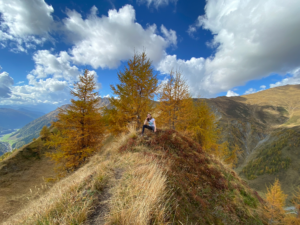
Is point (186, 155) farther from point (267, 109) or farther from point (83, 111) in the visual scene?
point (267, 109)

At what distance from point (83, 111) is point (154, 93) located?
8.89 metres

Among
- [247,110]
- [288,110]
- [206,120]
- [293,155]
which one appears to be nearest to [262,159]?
[293,155]

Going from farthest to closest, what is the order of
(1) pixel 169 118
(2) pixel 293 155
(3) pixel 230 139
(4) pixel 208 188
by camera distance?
(3) pixel 230 139 < (2) pixel 293 155 < (1) pixel 169 118 < (4) pixel 208 188

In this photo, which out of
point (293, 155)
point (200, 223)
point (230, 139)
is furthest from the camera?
point (230, 139)

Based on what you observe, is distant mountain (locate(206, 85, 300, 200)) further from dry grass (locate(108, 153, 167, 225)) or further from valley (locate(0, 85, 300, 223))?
dry grass (locate(108, 153, 167, 225))

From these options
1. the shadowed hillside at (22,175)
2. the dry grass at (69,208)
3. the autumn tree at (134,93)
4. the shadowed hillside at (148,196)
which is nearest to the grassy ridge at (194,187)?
the shadowed hillside at (148,196)

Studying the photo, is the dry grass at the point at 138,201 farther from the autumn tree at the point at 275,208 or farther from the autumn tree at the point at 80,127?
the autumn tree at the point at 275,208

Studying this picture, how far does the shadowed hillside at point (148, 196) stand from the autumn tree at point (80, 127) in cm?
940

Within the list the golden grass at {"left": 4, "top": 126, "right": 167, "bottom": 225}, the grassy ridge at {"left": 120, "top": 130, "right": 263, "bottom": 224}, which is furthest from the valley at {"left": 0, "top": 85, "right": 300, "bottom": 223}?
the grassy ridge at {"left": 120, "top": 130, "right": 263, "bottom": 224}

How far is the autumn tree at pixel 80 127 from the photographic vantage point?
13.7 m

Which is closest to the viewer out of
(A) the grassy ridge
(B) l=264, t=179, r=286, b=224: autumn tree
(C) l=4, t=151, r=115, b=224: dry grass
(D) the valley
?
(C) l=4, t=151, r=115, b=224: dry grass

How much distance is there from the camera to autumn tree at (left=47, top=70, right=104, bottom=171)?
539 inches

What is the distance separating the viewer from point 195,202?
3.82 metres

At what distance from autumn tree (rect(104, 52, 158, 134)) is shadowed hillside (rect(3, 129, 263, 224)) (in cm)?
726
